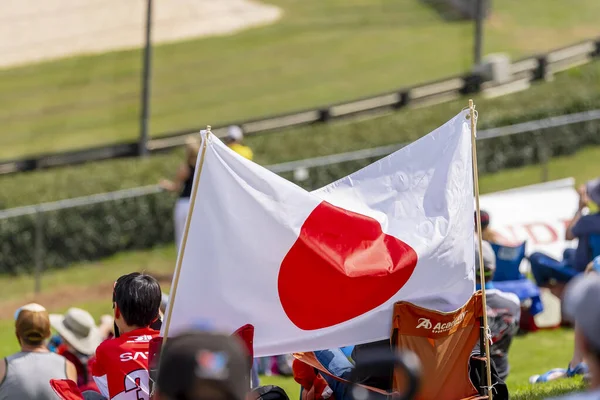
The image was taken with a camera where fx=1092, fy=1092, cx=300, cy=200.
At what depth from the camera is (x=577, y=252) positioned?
998cm

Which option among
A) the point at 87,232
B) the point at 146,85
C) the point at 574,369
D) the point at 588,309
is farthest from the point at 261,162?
the point at 588,309

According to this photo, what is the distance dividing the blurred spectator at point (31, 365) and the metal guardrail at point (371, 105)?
11.2 meters

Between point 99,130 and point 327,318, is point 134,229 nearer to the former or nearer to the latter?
point 99,130

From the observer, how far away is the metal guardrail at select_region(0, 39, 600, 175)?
18.0 m

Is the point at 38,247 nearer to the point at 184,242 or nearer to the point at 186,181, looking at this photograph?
the point at 186,181

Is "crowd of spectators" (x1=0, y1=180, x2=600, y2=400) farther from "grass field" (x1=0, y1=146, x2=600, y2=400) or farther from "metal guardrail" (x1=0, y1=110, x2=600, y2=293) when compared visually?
"metal guardrail" (x1=0, y1=110, x2=600, y2=293)

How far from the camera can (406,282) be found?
233 inches

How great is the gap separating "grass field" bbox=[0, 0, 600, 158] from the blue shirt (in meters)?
10.2

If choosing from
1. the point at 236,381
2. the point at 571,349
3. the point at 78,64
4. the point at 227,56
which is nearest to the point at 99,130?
the point at 78,64

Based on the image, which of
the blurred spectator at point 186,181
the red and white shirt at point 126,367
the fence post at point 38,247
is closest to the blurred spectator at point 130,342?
the red and white shirt at point 126,367

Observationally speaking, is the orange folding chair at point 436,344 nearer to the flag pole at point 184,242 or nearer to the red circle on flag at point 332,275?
the red circle on flag at point 332,275

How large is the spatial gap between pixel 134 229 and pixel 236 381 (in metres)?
12.0

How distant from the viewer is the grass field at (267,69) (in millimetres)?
20047

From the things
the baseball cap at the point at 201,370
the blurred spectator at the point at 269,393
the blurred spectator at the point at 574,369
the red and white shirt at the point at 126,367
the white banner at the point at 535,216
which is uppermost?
the white banner at the point at 535,216
